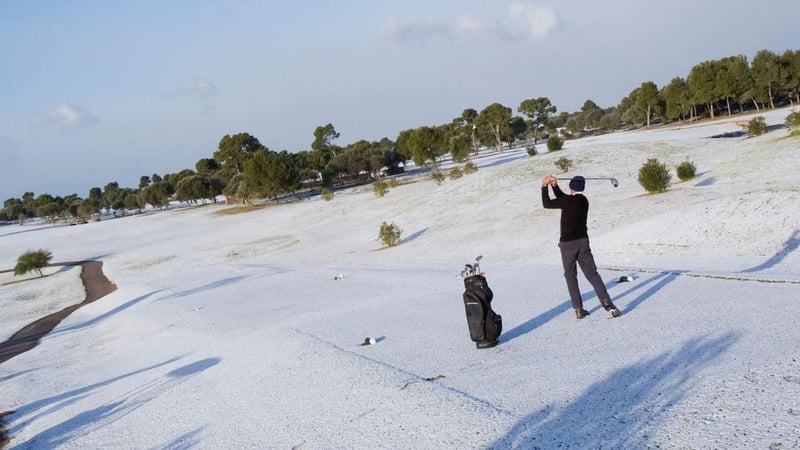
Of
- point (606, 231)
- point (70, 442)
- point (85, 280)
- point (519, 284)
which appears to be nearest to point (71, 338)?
point (70, 442)

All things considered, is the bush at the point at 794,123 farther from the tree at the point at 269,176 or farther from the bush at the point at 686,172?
the tree at the point at 269,176

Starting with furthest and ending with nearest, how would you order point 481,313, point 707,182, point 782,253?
point 707,182 < point 782,253 < point 481,313

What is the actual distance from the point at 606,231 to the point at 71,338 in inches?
699

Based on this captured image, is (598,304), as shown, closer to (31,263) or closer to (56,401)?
(56,401)

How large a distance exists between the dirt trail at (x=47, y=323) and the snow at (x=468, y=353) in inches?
36.3

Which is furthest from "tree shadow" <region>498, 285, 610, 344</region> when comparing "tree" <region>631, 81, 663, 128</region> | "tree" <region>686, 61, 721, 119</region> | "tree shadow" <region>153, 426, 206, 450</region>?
"tree" <region>631, 81, 663, 128</region>

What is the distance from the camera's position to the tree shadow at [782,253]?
12.0 metres

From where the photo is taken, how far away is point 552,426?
17.7 feet

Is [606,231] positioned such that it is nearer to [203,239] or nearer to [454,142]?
[203,239]

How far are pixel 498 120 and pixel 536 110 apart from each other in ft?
54.5

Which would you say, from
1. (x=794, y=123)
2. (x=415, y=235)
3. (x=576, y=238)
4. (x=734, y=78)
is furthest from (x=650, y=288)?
(x=734, y=78)

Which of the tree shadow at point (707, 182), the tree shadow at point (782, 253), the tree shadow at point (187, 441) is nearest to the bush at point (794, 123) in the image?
the tree shadow at point (707, 182)

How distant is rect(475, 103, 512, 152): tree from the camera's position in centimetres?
11279

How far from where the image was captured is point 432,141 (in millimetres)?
85875
